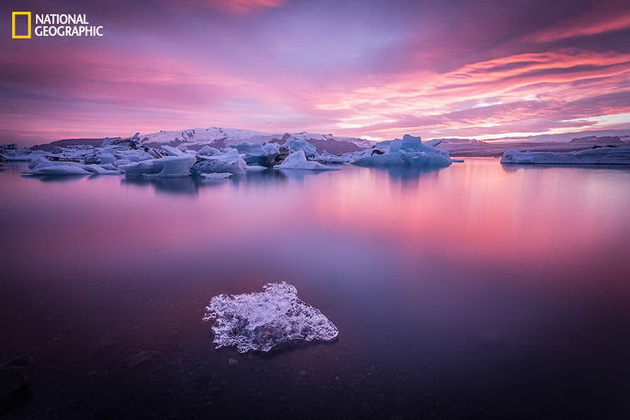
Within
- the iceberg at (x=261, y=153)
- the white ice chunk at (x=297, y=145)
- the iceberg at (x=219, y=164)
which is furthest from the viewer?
the white ice chunk at (x=297, y=145)

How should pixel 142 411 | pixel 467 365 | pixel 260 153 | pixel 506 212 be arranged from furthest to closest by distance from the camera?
pixel 260 153
pixel 506 212
pixel 467 365
pixel 142 411

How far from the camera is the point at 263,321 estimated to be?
1.78m

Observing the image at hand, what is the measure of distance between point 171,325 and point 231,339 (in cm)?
41

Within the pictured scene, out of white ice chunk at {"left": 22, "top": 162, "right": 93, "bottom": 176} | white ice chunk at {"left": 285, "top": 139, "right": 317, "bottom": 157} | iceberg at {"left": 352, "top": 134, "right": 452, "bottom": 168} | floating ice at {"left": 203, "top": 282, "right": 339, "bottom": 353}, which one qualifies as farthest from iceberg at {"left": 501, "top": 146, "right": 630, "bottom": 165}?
white ice chunk at {"left": 22, "top": 162, "right": 93, "bottom": 176}

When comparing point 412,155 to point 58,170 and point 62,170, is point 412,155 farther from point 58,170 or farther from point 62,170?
point 58,170

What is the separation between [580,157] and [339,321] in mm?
28368

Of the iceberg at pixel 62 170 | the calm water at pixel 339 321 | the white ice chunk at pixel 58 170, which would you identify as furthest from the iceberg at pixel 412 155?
the white ice chunk at pixel 58 170

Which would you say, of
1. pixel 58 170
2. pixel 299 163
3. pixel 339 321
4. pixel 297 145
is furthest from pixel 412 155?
pixel 339 321

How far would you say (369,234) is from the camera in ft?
13.1

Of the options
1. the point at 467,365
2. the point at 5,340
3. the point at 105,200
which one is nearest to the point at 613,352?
the point at 467,365

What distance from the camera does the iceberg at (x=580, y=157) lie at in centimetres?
2009

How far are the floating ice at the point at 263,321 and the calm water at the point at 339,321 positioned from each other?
81mm

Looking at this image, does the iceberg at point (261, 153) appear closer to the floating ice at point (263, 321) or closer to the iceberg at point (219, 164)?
the iceberg at point (219, 164)

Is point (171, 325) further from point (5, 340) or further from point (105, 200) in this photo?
point (105, 200)
